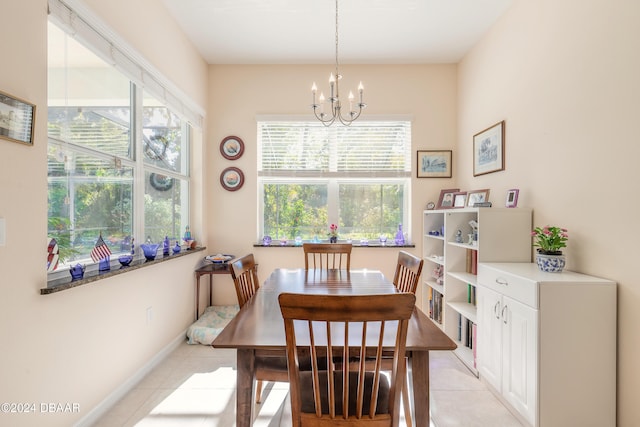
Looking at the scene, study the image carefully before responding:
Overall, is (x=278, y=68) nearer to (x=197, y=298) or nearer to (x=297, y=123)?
(x=297, y=123)

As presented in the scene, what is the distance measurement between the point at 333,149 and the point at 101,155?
236cm

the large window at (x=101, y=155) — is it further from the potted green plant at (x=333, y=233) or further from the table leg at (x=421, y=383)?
the table leg at (x=421, y=383)

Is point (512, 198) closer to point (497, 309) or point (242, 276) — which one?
point (497, 309)

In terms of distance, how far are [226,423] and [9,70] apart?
210 cm

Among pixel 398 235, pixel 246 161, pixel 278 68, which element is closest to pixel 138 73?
pixel 246 161

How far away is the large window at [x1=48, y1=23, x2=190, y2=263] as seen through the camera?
1670mm

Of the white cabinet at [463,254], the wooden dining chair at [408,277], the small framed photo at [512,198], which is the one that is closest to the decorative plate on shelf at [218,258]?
the wooden dining chair at [408,277]

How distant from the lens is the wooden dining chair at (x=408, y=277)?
174 cm

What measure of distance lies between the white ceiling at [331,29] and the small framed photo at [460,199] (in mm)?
1572

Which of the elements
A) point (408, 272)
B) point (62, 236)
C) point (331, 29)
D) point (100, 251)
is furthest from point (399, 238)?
point (62, 236)

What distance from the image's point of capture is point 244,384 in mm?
1289

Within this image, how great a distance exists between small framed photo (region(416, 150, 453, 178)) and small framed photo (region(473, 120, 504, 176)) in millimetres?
434

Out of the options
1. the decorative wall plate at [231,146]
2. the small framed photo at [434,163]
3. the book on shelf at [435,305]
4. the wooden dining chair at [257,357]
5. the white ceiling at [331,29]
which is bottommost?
the book on shelf at [435,305]

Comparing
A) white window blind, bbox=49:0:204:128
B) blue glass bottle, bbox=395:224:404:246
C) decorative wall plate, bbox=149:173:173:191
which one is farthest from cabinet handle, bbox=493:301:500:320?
white window blind, bbox=49:0:204:128
